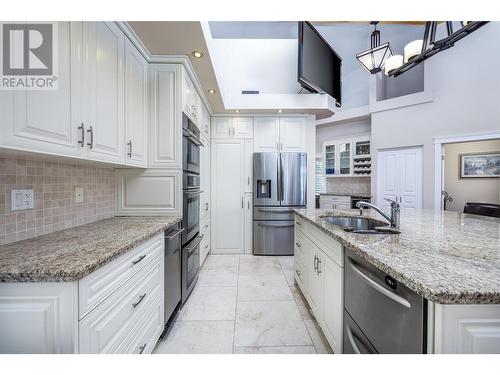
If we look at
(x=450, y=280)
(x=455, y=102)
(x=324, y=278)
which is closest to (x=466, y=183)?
(x=455, y=102)

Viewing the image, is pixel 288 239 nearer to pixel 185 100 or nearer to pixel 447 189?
pixel 185 100

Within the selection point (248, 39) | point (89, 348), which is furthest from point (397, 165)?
point (89, 348)

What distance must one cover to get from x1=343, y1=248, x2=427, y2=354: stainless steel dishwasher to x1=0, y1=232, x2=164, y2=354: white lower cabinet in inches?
46.3

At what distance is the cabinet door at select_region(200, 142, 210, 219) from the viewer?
10.2ft

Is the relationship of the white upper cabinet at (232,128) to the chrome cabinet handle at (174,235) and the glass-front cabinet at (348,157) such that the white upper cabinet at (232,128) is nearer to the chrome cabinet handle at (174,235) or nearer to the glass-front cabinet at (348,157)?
the chrome cabinet handle at (174,235)

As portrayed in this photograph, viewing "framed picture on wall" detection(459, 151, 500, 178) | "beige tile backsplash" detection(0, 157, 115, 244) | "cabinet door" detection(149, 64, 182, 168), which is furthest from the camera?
"framed picture on wall" detection(459, 151, 500, 178)

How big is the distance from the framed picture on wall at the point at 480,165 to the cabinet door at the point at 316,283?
5399 millimetres

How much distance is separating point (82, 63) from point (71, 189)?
2.80 feet

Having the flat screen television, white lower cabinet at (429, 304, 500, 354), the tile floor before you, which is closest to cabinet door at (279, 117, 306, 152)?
the flat screen television

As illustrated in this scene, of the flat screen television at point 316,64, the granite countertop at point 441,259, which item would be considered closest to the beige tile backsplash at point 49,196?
the granite countertop at point 441,259

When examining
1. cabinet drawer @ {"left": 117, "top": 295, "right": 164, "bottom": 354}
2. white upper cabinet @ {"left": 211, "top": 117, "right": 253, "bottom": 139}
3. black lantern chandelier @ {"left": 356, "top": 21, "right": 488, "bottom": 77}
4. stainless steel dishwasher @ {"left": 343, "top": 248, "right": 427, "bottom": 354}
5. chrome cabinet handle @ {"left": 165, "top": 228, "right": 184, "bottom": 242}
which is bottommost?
cabinet drawer @ {"left": 117, "top": 295, "right": 164, "bottom": 354}

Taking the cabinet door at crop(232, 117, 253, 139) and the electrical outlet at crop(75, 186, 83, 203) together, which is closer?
the electrical outlet at crop(75, 186, 83, 203)

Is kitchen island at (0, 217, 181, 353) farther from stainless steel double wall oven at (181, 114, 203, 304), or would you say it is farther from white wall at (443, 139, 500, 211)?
white wall at (443, 139, 500, 211)
